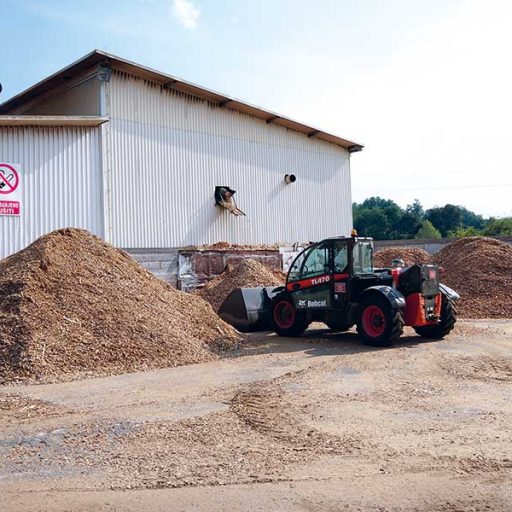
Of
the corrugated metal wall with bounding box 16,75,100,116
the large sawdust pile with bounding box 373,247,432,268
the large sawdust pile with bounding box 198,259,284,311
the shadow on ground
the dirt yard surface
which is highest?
the corrugated metal wall with bounding box 16,75,100,116

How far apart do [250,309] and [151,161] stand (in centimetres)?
759

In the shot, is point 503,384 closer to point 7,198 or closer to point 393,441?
point 393,441

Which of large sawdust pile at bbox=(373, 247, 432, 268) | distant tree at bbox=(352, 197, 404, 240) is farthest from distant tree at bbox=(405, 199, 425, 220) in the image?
large sawdust pile at bbox=(373, 247, 432, 268)

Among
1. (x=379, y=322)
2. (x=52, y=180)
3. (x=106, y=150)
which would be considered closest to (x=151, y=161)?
(x=106, y=150)

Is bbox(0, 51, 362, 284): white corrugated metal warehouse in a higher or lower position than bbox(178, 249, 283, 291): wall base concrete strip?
higher

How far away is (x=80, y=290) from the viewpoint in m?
12.4

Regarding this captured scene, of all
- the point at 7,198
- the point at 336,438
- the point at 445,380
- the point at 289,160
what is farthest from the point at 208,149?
the point at 336,438

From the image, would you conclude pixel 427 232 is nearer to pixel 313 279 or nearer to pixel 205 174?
pixel 205 174

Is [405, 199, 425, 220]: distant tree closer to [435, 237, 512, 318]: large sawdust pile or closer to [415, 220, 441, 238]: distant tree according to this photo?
[415, 220, 441, 238]: distant tree

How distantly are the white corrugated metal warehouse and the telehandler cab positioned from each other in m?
7.04

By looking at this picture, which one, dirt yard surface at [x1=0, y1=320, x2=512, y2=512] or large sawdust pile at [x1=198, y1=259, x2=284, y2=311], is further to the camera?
large sawdust pile at [x1=198, y1=259, x2=284, y2=311]

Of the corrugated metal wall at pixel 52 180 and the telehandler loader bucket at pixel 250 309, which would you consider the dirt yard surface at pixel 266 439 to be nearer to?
the telehandler loader bucket at pixel 250 309

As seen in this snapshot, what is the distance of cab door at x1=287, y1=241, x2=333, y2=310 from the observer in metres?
14.2

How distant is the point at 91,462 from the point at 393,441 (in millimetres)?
2927
